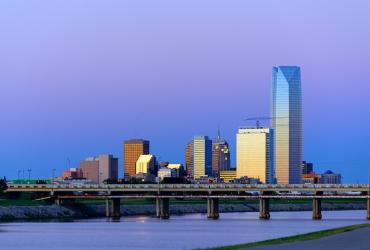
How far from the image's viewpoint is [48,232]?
126m

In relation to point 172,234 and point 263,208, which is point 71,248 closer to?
point 172,234

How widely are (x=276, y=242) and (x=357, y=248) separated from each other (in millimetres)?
14753

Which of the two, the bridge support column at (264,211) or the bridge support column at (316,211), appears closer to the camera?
the bridge support column at (316,211)

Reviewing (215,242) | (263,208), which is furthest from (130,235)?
(263,208)

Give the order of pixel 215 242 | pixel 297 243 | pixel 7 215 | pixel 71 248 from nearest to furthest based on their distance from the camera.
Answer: pixel 297 243, pixel 71 248, pixel 215 242, pixel 7 215

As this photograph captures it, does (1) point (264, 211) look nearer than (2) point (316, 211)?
No

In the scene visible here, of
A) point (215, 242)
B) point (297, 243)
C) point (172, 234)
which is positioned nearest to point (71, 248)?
point (215, 242)

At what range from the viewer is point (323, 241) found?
3233 inches

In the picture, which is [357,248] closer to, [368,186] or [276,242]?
[276,242]

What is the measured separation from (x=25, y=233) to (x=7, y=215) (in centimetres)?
5928

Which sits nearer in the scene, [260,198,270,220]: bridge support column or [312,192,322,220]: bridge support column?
[312,192,322,220]: bridge support column

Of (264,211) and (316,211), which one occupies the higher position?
(316,211)

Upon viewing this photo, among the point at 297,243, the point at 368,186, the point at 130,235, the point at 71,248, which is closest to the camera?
the point at 297,243

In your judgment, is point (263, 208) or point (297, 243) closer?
point (297, 243)
